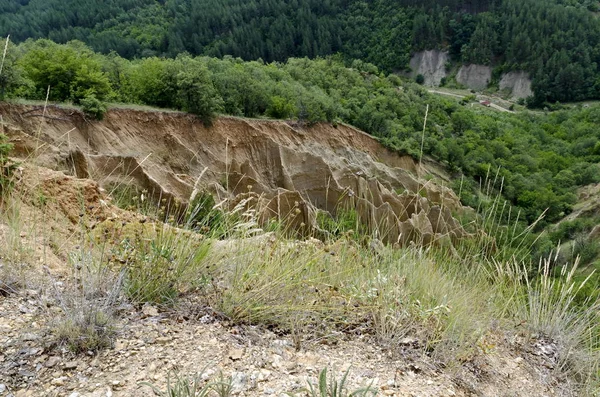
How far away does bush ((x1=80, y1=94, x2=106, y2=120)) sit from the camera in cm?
1531

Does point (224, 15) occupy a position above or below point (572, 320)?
above

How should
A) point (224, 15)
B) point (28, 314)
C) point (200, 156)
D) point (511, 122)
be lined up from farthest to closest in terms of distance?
point (224, 15) → point (511, 122) → point (200, 156) → point (28, 314)

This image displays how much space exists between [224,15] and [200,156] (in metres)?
83.3

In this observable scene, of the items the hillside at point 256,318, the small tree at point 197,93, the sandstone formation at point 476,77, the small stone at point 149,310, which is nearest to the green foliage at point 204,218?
the hillside at point 256,318

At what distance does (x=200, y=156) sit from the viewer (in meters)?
19.0

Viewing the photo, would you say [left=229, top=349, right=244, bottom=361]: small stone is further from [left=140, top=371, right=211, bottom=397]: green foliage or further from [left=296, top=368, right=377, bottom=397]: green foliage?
[left=296, top=368, right=377, bottom=397]: green foliage

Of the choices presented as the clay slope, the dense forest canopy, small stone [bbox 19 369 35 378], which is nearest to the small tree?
the clay slope

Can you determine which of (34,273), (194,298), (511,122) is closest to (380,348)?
(194,298)

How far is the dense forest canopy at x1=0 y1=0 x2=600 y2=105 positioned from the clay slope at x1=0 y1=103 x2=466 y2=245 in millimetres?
62555

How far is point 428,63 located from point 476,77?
444 inches

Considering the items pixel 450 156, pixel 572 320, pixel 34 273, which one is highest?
pixel 34 273

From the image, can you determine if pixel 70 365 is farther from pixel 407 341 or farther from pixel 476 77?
pixel 476 77

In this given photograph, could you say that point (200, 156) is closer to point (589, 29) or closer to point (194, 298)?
point (194, 298)

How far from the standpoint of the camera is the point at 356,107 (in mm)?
32250
